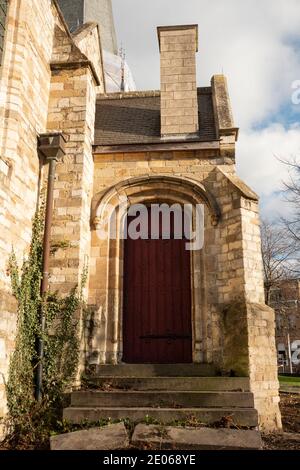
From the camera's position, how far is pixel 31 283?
20.7 ft

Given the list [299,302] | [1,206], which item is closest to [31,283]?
[1,206]

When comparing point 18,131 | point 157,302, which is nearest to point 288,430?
point 157,302

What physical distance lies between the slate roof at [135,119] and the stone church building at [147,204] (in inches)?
1.7

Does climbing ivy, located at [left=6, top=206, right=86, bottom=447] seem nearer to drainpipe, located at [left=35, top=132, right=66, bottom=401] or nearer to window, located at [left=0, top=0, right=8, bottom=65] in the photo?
drainpipe, located at [left=35, top=132, right=66, bottom=401]

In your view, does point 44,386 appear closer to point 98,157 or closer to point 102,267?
point 102,267

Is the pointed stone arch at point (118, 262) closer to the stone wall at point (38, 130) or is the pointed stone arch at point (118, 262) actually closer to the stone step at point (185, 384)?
the stone wall at point (38, 130)

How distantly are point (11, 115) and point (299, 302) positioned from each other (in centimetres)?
2658

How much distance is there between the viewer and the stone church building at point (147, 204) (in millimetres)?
6121

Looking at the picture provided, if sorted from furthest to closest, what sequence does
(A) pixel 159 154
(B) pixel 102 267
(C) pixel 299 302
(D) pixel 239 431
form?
1. (C) pixel 299 302
2. (A) pixel 159 154
3. (B) pixel 102 267
4. (D) pixel 239 431

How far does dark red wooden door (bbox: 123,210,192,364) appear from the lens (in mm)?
7371

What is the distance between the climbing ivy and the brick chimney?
3333 millimetres

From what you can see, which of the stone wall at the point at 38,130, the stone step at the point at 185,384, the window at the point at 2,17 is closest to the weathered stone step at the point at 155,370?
the stone step at the point at 185,384

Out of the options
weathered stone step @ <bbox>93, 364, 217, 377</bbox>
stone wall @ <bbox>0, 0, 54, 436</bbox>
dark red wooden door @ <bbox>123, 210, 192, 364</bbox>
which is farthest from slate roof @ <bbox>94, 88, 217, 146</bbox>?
weathered stone step @ <bbox>93, 364, 217, 377</bbox>

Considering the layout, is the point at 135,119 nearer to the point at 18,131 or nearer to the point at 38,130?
the point at 38,130
